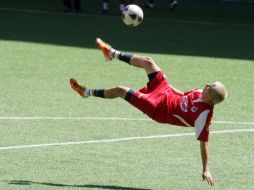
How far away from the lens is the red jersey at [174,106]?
11.0 metres

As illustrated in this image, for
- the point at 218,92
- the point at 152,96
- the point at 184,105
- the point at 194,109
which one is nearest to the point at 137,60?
the point at 152,96

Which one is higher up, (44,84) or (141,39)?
(44,84)

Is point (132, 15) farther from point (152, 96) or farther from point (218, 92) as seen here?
point (218, 92)

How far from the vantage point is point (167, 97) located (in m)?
11.5

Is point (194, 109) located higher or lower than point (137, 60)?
higher

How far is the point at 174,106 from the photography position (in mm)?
11328

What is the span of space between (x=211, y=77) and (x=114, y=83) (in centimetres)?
242

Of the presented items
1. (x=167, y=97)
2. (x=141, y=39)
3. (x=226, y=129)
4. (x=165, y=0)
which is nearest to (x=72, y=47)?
(x=141, y=39)

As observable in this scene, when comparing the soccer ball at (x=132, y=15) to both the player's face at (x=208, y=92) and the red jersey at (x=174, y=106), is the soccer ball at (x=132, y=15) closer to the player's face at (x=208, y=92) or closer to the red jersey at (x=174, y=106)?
the red jersey at (x=174, y=106)

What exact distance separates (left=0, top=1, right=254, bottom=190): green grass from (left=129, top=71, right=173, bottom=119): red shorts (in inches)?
31.1

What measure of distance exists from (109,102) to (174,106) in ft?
17.5

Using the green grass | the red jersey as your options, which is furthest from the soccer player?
the green grass

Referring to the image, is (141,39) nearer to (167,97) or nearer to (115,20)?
(115,20)

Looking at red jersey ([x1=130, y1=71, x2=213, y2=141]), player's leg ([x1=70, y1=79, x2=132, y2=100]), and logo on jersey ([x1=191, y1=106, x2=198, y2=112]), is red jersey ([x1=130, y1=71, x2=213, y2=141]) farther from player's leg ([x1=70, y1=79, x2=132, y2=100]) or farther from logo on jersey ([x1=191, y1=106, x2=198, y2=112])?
player's leg ([x1=70, y1=79, x2=132, y2=100])
